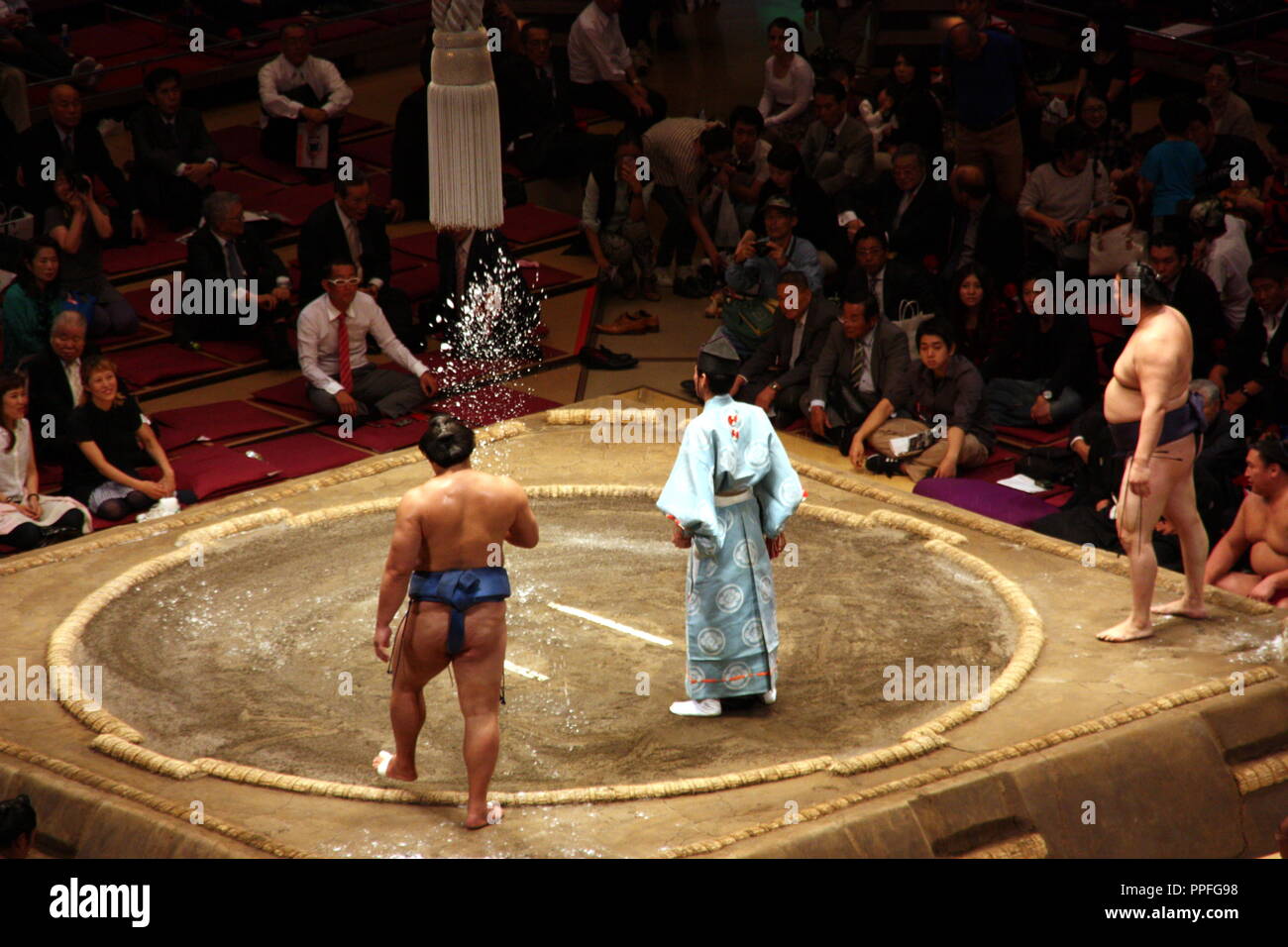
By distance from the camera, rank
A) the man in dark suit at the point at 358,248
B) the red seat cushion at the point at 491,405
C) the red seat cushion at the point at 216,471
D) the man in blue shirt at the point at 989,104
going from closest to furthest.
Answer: the red seat cushion at the point at 216,471 → the red seat cushion at the point at 491,405 → the man in dark suit at the point at 358,248 → the man in blue shirt at the point at 989,104

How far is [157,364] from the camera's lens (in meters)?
5.98

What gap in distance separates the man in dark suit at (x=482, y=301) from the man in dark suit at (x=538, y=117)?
109 centimetres

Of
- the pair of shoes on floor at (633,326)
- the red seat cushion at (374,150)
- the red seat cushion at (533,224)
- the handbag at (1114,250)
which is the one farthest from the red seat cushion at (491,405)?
the red seat cushion at (374,150)

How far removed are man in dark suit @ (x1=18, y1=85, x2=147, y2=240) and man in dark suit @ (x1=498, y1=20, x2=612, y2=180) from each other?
5.01 ft

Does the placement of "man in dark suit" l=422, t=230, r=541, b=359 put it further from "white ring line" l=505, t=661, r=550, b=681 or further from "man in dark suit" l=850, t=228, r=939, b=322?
"white ring line" l=505, t=661, r=550, b=681

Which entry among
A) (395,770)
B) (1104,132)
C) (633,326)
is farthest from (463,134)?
(1104,132)

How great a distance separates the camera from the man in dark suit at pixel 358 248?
19.8ft

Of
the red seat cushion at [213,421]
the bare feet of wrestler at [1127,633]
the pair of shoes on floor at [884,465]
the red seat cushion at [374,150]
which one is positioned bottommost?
the bare feet of wrestler at [1127,633]

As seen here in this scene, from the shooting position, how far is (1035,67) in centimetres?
830

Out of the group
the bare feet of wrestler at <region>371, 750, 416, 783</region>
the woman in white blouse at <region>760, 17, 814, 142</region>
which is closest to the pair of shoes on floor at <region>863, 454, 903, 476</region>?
the woman in white blouse at <region>760, 17, 814, 142</region>

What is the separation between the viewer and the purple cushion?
4.94m

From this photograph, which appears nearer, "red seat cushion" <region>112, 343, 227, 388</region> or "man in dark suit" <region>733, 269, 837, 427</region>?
"man in dark suit" <region>733, 269, 837, 427</region>

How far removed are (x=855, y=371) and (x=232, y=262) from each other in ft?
7.03

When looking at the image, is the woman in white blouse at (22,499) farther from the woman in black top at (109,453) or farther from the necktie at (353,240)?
the necktie at (353,240)
